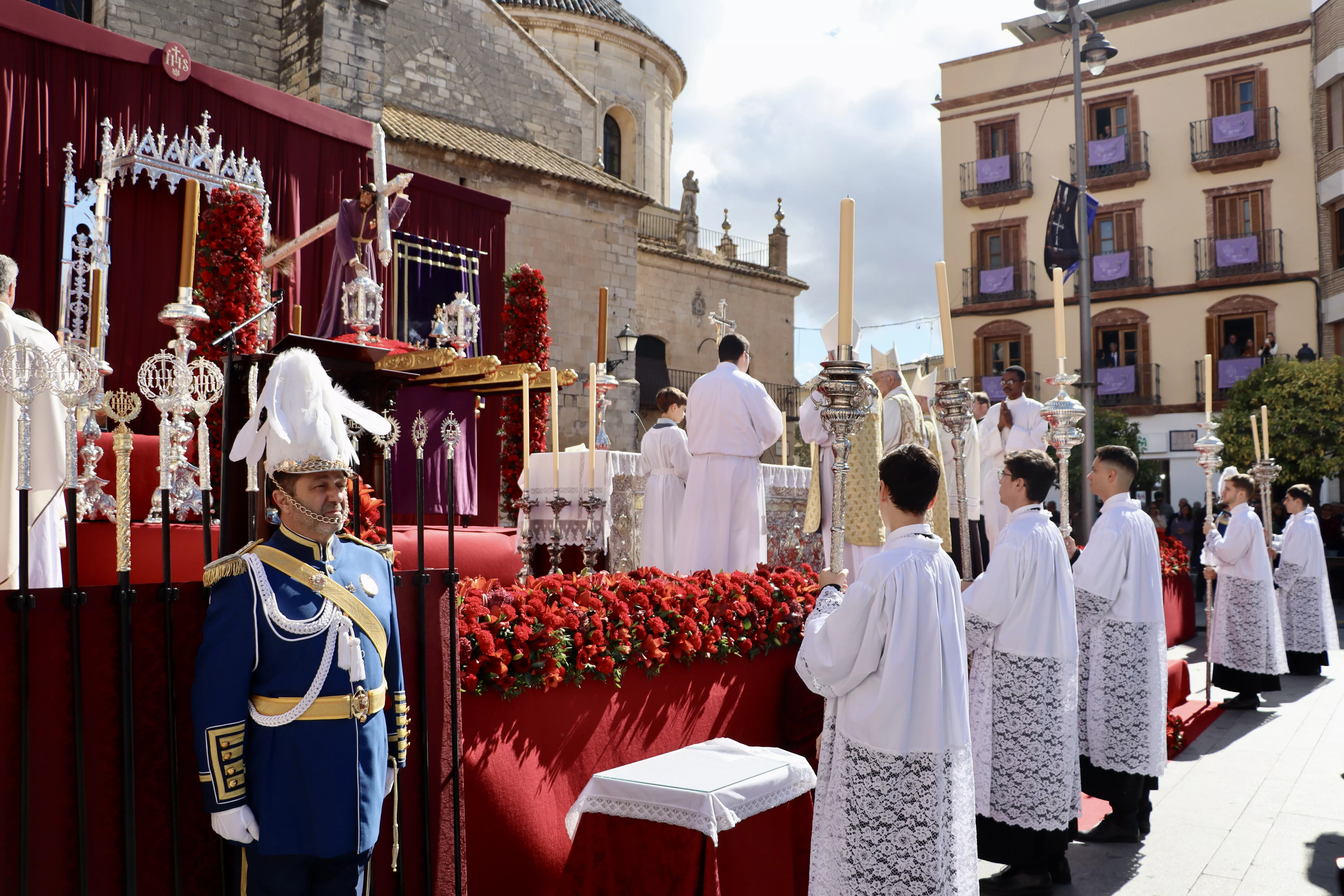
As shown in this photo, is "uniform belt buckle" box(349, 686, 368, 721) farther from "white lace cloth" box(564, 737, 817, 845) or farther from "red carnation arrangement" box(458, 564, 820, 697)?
"white lace cloth" box(564, 737, 817, 845)

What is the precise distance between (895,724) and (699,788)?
67 cm

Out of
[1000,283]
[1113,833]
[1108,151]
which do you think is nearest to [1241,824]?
[1113,833]

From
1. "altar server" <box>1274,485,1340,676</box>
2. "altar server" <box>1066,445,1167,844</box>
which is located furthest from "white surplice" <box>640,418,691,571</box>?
"altar server" <box>1274,485,1340,676</box>

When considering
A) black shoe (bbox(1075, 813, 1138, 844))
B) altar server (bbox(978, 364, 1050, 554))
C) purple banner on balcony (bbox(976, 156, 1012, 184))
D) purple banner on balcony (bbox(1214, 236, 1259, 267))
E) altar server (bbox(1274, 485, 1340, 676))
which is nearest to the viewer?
black shoe (bbox(1075, 813, 1138, 844))

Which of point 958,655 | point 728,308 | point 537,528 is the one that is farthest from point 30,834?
point 728,308

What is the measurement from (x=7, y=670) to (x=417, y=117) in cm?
1776

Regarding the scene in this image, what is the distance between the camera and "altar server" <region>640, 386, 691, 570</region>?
8102 mm

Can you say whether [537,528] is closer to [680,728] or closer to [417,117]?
[680,728]

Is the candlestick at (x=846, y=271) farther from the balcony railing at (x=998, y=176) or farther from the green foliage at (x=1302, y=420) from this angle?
the balcony railing at (x=998, y=176)

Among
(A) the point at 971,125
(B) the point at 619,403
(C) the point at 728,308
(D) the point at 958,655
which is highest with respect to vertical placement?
(A) the point at 971,125

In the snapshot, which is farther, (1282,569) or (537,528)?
(1282,569)

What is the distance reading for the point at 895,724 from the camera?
3312 mm

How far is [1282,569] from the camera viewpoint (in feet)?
36.0

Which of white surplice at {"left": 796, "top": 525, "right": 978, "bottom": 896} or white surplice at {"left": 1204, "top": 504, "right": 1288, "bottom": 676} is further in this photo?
white surplice at {"left": 1204, "top": 504, "right": 1288, "bottom": 676}
